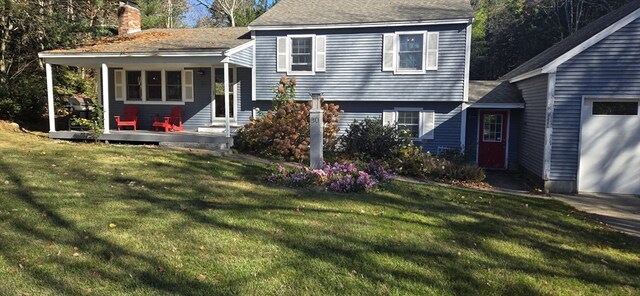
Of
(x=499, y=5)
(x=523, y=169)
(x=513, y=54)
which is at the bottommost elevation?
(x=523, y=169)

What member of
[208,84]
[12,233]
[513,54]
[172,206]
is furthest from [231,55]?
[513,54]

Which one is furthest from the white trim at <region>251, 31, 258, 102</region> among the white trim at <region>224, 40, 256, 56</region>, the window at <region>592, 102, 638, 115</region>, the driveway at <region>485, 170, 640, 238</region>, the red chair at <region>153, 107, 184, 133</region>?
the window at <region>592, 102, 638, 115</region>

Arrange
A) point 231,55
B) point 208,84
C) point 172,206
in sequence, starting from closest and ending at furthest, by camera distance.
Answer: point 172,206
point 231,55
point 208,84


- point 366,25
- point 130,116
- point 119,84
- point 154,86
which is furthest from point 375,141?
point 119,84

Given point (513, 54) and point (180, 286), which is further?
point (513, 54)

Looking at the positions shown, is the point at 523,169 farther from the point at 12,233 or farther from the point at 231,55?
the point at 12,233

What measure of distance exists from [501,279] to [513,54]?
34963 mm

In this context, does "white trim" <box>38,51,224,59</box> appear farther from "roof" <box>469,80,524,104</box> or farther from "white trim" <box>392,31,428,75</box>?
"roof" <box>469,80,524,104</box>

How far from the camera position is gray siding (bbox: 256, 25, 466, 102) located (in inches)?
581

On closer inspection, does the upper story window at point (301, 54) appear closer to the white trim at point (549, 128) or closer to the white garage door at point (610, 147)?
the white trim at point (549, 128)

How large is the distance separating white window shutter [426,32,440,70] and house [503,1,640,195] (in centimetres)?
365

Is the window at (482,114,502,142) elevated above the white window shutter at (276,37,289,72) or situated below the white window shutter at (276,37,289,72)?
below

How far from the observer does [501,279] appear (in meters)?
4.53

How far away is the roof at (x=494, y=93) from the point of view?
15.2 meters
